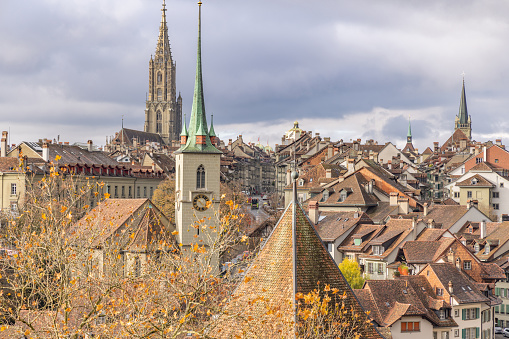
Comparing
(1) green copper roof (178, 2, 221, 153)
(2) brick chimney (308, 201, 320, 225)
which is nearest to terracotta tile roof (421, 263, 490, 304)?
(1) green copper roof (178, 2, 221, 153)

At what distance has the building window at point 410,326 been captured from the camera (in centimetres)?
5288

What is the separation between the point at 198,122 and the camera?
68.7 m

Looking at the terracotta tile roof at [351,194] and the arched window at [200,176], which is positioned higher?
the arched window at [200,176]

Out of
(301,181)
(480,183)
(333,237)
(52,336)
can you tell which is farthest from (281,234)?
(480,183)

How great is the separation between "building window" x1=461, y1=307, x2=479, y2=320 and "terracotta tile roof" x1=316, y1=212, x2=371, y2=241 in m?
17.2

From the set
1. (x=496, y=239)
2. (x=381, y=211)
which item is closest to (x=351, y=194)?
(x=381, y=211)

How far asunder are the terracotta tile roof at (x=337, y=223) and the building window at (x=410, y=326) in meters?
21.3

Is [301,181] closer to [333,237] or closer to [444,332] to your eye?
[333,237]

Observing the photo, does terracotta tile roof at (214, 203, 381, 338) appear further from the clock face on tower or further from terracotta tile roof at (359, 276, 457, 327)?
the clock face on tower

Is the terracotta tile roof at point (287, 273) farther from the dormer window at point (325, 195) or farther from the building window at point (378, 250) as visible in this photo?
the dormer window at point (325, 195)

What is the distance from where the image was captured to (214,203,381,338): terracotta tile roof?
25375 millimetres

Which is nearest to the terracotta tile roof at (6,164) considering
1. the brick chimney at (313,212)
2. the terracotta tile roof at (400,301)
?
the brick chimney at (313,212)

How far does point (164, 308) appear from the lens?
72.0 ft

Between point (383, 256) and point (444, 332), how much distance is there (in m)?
13.3
